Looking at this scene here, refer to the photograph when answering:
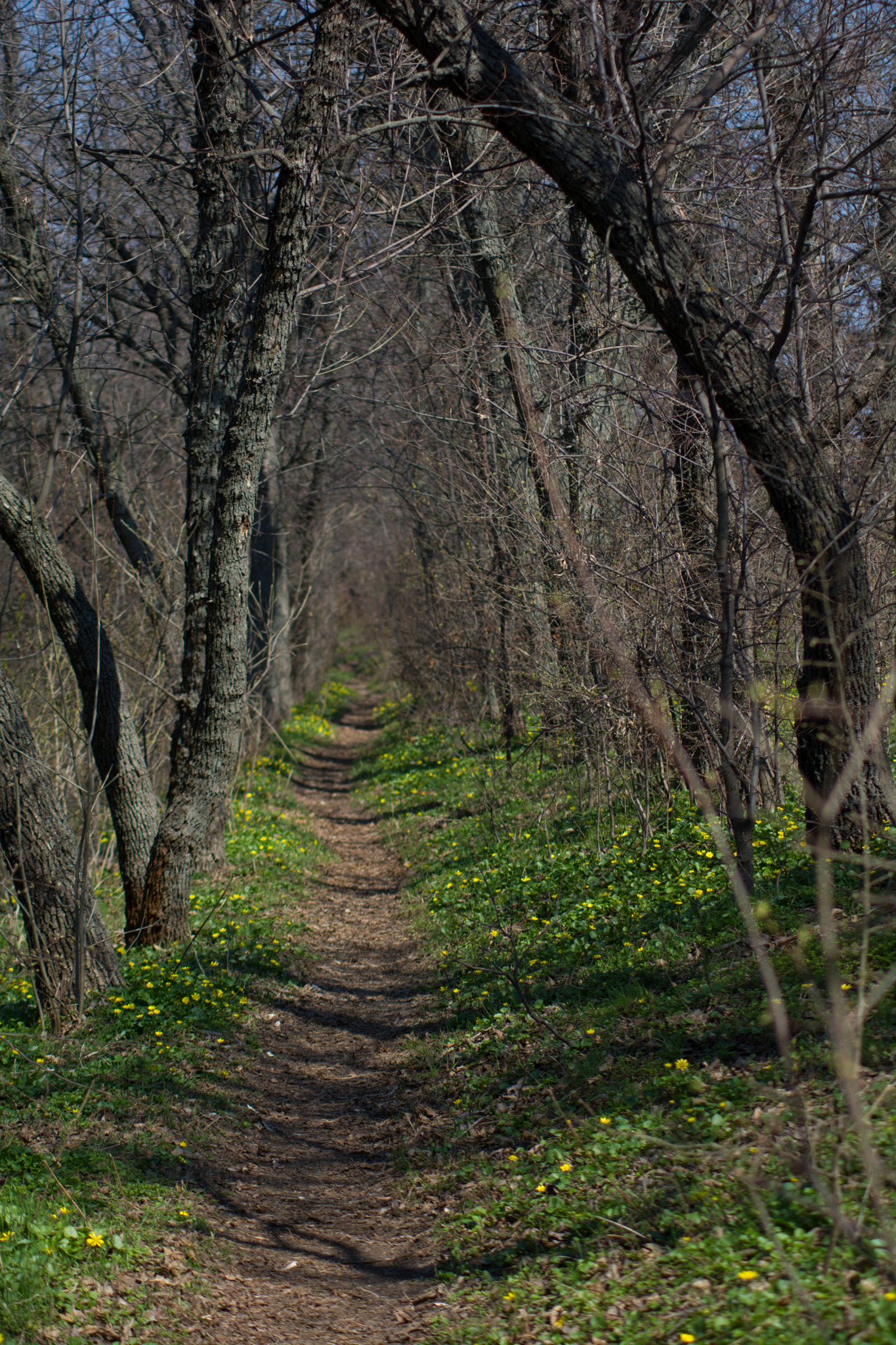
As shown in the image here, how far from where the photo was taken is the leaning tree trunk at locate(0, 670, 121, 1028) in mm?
5535

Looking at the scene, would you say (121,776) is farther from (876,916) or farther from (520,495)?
(876,916)

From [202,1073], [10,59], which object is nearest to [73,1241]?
[202,1073]

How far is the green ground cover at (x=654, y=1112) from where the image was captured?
2.93 m

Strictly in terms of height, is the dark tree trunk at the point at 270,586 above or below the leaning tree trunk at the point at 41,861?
above

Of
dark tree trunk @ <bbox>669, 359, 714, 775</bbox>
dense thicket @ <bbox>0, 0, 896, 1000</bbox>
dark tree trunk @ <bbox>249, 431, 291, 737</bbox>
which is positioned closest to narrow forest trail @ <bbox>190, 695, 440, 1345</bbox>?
dense thicket @ <bbox>0, 0, 896, 1000</bbox>

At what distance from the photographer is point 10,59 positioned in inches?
342

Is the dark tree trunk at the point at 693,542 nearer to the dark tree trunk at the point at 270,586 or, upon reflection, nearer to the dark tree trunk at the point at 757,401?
the dark tree trunk at the point at 757,401

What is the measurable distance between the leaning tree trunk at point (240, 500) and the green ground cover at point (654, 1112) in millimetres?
1999

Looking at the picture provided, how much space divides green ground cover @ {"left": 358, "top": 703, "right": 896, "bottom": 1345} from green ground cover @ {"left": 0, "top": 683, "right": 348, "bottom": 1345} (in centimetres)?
110

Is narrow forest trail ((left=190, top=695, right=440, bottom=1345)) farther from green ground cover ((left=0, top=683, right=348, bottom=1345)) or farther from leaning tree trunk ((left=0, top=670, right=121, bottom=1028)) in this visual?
leaning tree trunk ((left=0, top=670, right=121, bottom=1028))

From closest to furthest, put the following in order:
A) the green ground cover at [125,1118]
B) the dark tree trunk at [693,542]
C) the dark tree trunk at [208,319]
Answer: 1. the green ground cover at [125,1118]
2. the dark tree trunk at [693,542]
3. the dark tree trunk at [208,319]

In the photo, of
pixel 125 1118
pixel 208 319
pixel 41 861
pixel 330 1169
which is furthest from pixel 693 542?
pixel 125 1118

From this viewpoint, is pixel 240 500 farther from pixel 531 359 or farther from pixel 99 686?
pixel 531 359

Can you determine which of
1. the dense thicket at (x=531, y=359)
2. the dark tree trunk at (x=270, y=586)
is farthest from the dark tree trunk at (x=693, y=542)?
the dark tree trunk at (x=270, y=586)
